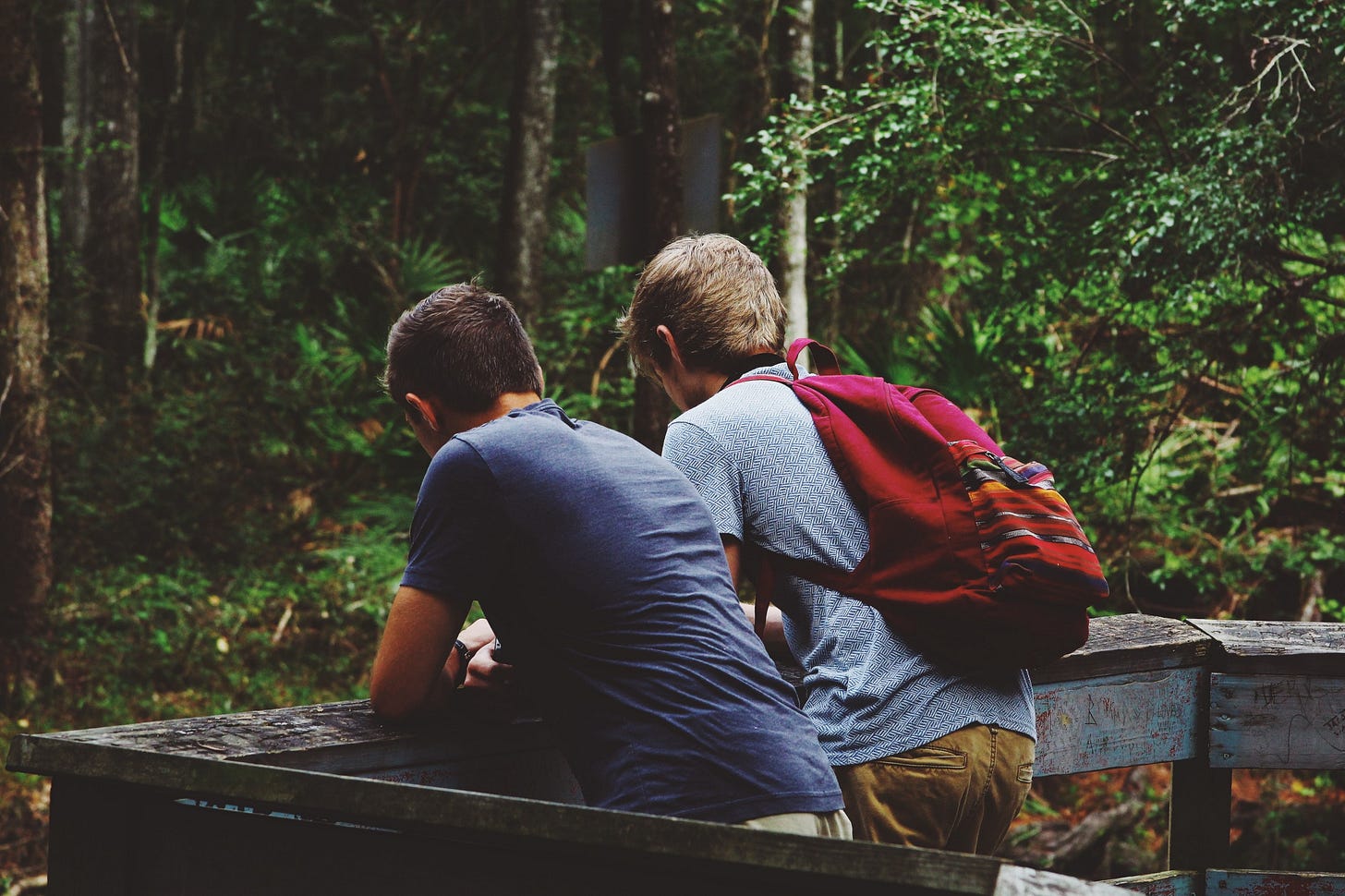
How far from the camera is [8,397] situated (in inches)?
324

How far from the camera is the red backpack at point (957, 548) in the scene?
6.97 feet

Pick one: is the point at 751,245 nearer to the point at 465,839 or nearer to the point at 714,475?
the point at 714,475

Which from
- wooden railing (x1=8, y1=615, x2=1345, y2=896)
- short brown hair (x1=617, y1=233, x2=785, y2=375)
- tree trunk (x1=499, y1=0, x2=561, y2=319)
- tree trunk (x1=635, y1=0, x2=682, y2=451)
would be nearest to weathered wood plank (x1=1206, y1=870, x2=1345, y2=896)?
wooden railing (x1=8, y1=615, x2=1345, y2=896)

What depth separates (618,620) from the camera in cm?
202

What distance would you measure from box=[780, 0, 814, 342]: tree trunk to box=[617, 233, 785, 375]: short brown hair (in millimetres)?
4146

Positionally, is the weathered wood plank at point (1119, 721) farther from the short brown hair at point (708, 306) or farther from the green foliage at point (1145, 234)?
the green foliage at point (1145, 234)

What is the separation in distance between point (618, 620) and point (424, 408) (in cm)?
62

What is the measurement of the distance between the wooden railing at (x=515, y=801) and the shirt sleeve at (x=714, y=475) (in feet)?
1.64

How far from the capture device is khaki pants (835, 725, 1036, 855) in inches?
87.1

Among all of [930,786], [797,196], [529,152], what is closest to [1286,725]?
[930,786]

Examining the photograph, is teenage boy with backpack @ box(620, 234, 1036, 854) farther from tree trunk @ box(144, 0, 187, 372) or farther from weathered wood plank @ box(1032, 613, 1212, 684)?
tree trunk @ box(144, 0, 187, 372)

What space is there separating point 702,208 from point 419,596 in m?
4.80

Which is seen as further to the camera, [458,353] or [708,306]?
[708,306]

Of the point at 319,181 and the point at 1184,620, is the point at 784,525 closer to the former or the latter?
the point at 1184,620
